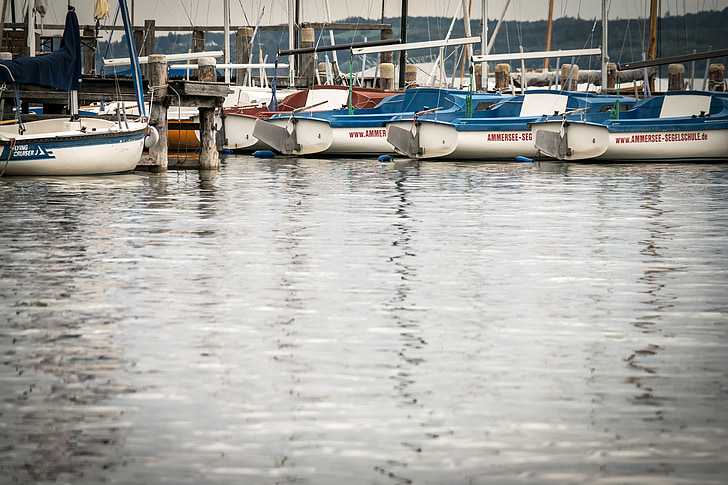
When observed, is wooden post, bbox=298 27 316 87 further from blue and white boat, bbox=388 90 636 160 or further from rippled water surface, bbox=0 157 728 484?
rippled water surface, bbox=0 157 728 484

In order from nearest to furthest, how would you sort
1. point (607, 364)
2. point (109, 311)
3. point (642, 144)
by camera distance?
point (607, 364)
point (109, 311)
point (642, 144)

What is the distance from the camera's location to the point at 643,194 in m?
23.1

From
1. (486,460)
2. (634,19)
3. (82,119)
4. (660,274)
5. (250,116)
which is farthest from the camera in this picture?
(634,19)

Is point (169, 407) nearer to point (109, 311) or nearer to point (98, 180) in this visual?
point (109, 311)

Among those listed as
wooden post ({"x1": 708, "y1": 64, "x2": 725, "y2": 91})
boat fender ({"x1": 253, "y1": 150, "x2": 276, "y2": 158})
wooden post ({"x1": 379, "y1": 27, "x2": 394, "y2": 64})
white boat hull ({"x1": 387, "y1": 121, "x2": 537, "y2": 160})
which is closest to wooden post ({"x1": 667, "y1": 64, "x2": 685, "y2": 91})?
wooden post ({"x1": 708, "y1": 64, "x2": 725, "y2": 91})

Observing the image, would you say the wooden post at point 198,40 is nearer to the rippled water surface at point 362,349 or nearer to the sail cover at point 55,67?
the sail cover at point 55,67

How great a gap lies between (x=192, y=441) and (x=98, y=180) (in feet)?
65.1

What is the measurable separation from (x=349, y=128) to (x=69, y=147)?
11.9 m

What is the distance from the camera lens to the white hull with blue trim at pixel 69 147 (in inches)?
1038

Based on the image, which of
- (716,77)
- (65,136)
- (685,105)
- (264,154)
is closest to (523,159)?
(685,105)

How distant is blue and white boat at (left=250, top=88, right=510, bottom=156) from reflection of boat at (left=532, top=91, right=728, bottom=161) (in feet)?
10.3

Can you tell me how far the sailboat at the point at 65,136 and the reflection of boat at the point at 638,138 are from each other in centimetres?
1121

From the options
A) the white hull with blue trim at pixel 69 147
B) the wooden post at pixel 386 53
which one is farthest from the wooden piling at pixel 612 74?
the white hull with blue trim at pixel 69 147

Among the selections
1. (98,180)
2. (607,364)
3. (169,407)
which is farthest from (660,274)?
(98,180)
